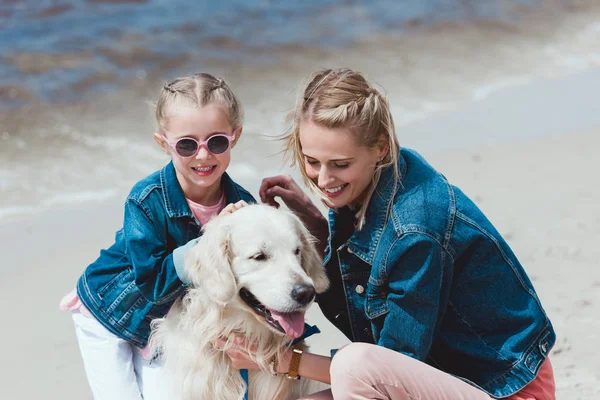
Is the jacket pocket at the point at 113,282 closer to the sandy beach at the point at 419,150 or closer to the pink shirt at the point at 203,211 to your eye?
the pink shirt at the point at 203,211

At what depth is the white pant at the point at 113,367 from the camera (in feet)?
12.0

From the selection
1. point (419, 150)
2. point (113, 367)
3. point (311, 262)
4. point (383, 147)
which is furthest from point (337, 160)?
point (419, 150)

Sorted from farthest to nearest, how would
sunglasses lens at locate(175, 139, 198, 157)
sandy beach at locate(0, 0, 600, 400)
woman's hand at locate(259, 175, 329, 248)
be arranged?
sandy beach at locate(0, 0, 600, 400), woman's hand at locate(259, 175, 329, 248), sunglasses lens at locate(175, 139, 198, 157)

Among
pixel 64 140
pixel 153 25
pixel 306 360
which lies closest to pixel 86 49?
pixel 153 25

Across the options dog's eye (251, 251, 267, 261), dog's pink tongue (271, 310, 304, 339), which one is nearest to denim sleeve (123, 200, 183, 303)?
dog's eye (251, 251, 267, 261)

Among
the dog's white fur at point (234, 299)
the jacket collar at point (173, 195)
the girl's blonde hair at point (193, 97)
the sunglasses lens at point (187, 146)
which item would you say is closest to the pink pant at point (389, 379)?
the dog's white fur at point (234, 299)

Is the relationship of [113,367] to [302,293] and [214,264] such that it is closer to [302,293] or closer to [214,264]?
[214,264]

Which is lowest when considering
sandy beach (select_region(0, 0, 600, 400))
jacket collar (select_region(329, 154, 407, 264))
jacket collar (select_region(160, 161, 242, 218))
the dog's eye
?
sandy beach (select_region(0, 0, 600, 400))

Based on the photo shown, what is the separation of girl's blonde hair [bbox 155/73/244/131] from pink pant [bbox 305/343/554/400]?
1.24 meters

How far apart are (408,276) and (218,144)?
1071 millimetres

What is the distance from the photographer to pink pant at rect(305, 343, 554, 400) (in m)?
3.01

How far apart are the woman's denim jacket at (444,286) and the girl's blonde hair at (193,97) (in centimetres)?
84

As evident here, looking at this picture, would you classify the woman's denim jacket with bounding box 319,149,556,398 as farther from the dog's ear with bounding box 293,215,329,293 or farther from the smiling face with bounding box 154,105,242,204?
the smiling face with bounding box 154,105,242,204

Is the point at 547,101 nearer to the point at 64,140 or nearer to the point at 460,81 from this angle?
the point at 460,81
